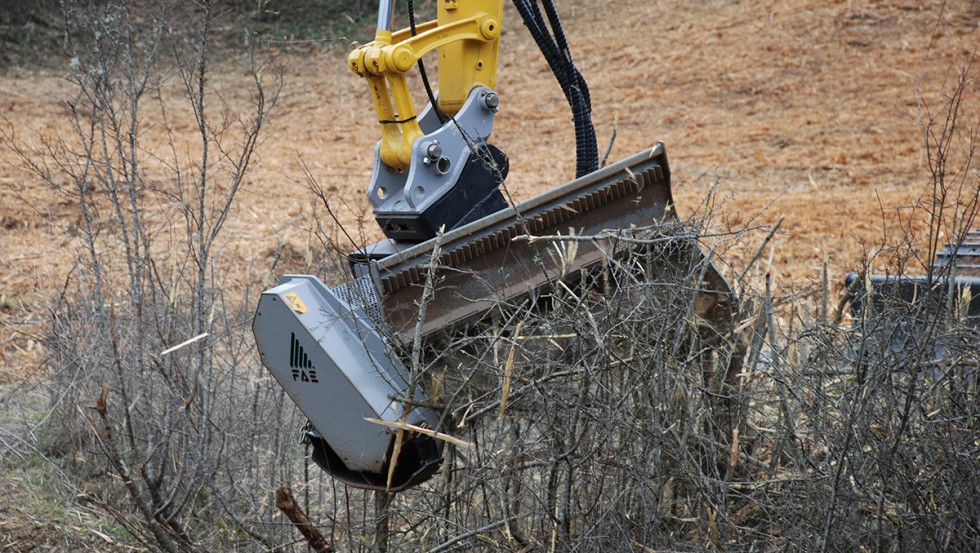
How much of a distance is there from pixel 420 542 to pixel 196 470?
108cm

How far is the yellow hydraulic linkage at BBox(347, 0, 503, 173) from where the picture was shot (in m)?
4.32

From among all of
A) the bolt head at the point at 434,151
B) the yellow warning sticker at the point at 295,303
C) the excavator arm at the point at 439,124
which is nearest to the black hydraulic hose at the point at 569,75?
the excavator arm at the point at 439,124

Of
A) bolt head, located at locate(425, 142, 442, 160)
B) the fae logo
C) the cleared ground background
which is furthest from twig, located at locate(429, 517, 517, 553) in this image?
the cleared ground background

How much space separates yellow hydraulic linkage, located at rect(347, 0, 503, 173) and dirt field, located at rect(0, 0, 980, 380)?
407 centimetres

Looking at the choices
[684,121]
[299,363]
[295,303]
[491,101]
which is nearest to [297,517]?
[299,363]

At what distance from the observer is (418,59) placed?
4.45 metres

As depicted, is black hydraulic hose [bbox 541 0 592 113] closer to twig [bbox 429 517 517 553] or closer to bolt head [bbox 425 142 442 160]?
bolt head [bbox 425 142 442 160]

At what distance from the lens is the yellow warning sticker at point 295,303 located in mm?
3553

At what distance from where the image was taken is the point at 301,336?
3.55 metres

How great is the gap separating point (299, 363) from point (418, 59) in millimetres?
1550

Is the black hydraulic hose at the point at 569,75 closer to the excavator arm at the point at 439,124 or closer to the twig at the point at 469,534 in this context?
the excavator arm at the point at 439,124

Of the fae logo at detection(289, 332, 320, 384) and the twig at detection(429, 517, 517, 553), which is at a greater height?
the fae logo at detection(289, 332, 320, 384)

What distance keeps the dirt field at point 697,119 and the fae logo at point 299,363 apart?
4.47 metres

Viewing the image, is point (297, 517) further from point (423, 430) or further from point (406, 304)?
point (406, 304)
